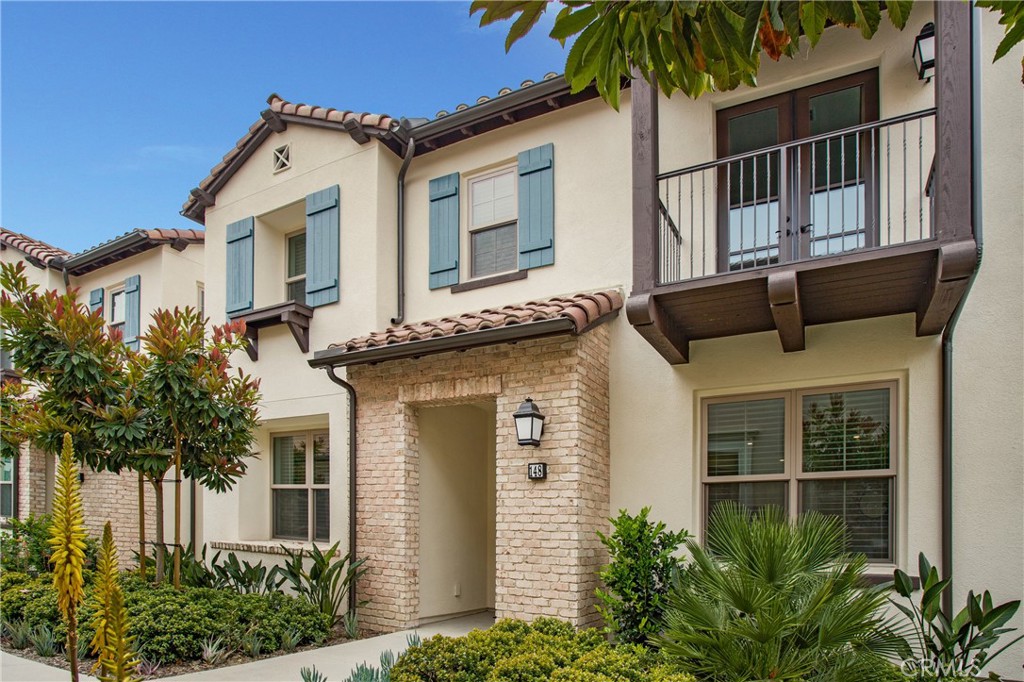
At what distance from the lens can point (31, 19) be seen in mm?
7172

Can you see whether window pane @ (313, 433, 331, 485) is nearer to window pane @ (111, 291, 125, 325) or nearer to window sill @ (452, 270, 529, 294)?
window sill @ (452, 270, 529, 294)

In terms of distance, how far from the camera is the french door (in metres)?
6.81

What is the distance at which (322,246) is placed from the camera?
10078mm

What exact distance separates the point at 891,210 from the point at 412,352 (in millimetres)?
5075

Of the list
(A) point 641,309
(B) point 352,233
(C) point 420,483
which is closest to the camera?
(A) point 641,309

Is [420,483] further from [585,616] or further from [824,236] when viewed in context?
[824,236]

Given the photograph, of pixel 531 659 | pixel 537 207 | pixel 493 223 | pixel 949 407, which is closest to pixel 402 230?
pixel 493 223

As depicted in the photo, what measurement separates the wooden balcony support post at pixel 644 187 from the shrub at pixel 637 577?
2.31 meters

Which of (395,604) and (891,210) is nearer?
(891,210)

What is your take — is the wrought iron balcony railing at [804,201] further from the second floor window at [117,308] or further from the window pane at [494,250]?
the second floor window at [117,308]

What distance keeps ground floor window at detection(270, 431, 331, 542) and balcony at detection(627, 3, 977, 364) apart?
5483 mm

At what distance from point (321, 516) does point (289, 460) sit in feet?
3.55

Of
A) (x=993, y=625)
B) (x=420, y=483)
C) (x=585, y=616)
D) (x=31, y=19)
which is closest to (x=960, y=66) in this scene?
(x=993, y=625)

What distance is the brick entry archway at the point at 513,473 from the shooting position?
716cm
